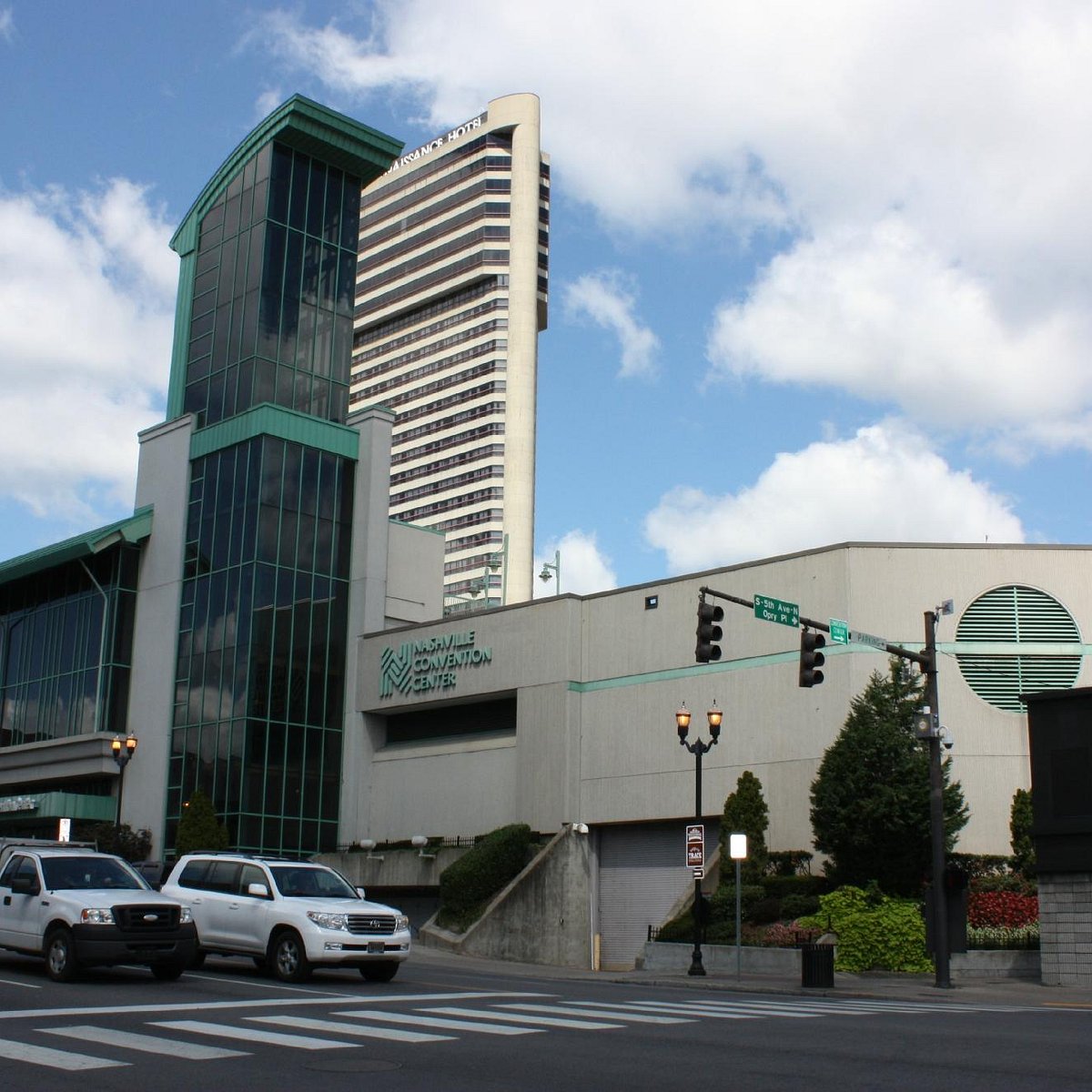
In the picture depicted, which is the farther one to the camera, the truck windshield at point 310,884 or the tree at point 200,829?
the tree at point 200,829

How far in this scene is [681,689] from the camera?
44.3 metres

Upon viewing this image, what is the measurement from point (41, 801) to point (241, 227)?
25375mm

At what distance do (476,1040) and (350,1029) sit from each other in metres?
1.57

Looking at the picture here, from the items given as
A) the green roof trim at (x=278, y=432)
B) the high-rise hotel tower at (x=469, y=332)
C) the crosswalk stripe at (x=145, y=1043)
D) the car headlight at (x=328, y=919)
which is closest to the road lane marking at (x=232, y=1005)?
the crosswalk stripe at (x=145, y=1043)

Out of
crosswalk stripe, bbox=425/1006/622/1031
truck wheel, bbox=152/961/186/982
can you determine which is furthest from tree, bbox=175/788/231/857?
crosswalk stripe, bbox=425/1006/622/1031

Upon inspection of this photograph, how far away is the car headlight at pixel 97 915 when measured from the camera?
1911cm

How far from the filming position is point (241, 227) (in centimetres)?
5881

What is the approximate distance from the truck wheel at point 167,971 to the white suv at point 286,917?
1597 mm

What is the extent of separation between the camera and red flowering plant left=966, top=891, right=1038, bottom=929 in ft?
111

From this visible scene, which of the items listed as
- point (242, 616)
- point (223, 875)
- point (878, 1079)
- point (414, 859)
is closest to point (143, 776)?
point (242, 616)

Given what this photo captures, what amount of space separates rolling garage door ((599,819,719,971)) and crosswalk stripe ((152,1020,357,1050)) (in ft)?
98.2

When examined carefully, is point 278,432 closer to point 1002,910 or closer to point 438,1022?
point 1002,910

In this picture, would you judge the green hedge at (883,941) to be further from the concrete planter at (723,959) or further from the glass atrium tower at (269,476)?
the glass atrium tower at (269,476)

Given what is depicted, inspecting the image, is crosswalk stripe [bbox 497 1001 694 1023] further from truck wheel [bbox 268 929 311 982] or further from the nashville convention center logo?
the nashville convention center logo
